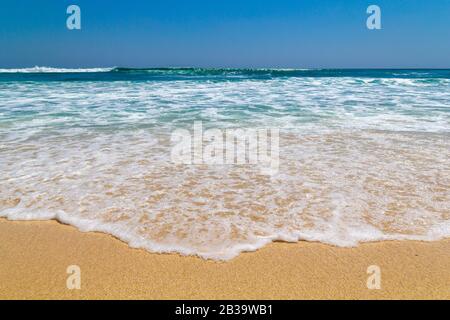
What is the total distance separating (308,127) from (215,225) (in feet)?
16.1

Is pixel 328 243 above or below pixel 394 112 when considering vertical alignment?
below

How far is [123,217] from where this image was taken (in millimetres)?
3215
